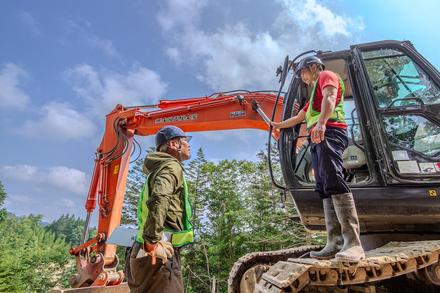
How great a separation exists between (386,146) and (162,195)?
217 centimetres

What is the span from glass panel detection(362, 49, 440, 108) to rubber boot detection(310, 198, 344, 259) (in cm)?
132

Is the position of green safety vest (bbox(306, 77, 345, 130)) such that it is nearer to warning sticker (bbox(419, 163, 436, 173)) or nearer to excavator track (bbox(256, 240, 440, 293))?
warning sticker (bbox(419, 163, 436, 173))

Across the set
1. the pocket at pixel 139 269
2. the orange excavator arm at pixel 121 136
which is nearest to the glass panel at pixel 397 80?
the orange excavator arm at pixel 121 136

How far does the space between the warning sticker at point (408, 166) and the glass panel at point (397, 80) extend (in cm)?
62

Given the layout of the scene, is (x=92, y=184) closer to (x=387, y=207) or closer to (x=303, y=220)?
(x=303, y=220)

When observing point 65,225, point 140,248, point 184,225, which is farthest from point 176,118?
point 65,225

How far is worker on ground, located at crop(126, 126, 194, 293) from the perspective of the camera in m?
2.46

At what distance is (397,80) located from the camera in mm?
3449

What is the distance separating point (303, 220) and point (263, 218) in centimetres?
1909

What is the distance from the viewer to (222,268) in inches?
977

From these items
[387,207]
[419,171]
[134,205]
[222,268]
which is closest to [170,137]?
[387,207]

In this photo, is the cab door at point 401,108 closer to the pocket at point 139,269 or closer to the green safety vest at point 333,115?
the green safety vest at point 333,115

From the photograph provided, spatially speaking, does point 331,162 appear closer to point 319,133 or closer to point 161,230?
point 319,133

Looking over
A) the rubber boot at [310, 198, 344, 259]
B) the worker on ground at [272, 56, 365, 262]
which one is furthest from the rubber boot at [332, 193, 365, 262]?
the rubber boot at [310, 198, 344, 259]
